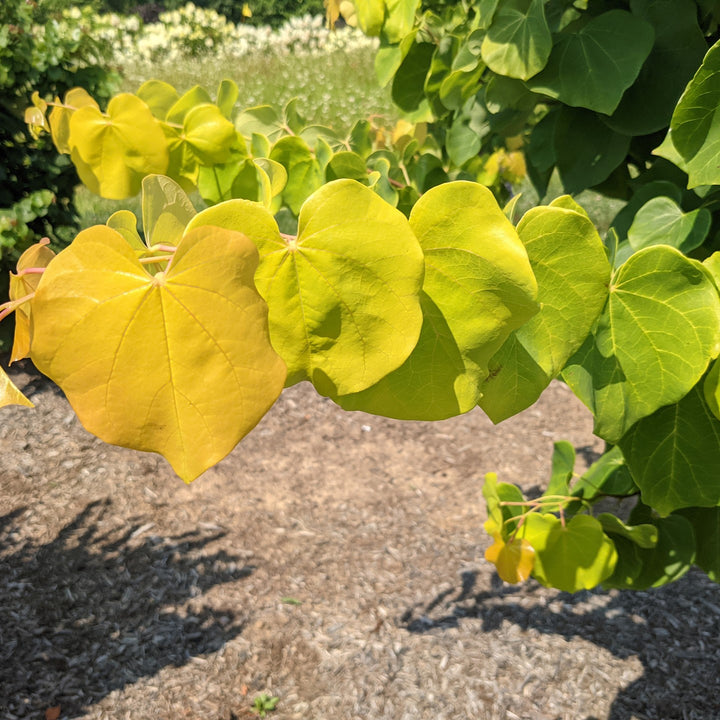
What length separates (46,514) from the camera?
2.86 meters

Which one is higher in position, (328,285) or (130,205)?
(328,285)

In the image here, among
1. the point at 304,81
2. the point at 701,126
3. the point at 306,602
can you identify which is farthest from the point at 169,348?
the point at 304,81

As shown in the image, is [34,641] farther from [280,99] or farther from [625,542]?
[280,99]

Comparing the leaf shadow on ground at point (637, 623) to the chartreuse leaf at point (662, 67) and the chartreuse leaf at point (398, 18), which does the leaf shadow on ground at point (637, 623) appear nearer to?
the chartreuse leaf at point (662, 67)

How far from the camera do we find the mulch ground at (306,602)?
84.4 inches

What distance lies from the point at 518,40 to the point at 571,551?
0.74 m

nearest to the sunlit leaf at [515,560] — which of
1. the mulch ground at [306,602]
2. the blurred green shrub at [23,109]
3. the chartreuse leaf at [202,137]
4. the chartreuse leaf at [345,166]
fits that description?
the chartreuse leaf at [345,166]

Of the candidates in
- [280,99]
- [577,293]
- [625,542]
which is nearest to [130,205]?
[280,99]

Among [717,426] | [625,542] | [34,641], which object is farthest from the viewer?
[34,641]

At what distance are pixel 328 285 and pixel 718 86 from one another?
0.48 m

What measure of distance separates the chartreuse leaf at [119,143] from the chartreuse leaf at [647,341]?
0.48 meters

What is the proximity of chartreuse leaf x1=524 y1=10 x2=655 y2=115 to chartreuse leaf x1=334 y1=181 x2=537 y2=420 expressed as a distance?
0.59 metres

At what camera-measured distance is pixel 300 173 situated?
984 mm

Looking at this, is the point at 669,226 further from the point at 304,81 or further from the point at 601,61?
the point at 304,81
